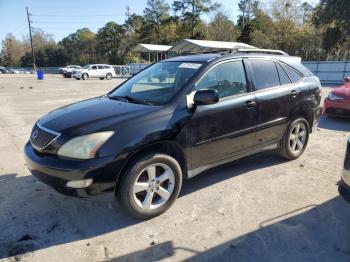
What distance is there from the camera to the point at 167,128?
136 inches

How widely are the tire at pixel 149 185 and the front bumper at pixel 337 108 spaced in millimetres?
6546

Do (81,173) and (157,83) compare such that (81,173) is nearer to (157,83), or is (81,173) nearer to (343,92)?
(157,83)

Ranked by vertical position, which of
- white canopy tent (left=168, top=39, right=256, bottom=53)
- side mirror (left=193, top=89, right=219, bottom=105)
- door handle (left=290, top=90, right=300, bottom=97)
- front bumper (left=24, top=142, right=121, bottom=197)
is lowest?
front bumper (left=24, top=142, right=121, bottom=197)

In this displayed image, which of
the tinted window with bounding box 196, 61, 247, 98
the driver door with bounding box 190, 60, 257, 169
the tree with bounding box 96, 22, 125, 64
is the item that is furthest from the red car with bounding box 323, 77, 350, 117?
the tree with bounding box 96, 22, 125, 64

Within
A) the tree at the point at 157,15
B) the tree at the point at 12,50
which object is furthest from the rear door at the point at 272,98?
the tree at the point at 12,50

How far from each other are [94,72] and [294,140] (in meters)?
31.4

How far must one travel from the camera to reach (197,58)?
4.30m

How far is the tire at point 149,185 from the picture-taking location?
10.6 ft

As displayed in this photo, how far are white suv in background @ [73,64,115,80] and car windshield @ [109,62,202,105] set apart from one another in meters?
30.5

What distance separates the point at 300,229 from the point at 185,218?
1215mm

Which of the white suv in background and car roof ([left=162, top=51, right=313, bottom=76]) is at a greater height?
car roof ([left=162, top=51, right=313, bottom=76])

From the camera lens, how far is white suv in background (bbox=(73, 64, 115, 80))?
110ft

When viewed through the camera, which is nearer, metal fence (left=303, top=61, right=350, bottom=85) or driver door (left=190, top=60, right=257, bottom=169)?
driver door (left=190, top=60, right=257, bottom=169)

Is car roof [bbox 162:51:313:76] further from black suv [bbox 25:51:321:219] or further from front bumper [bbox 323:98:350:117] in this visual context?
front bumper [bbox 323:98:350:117]
